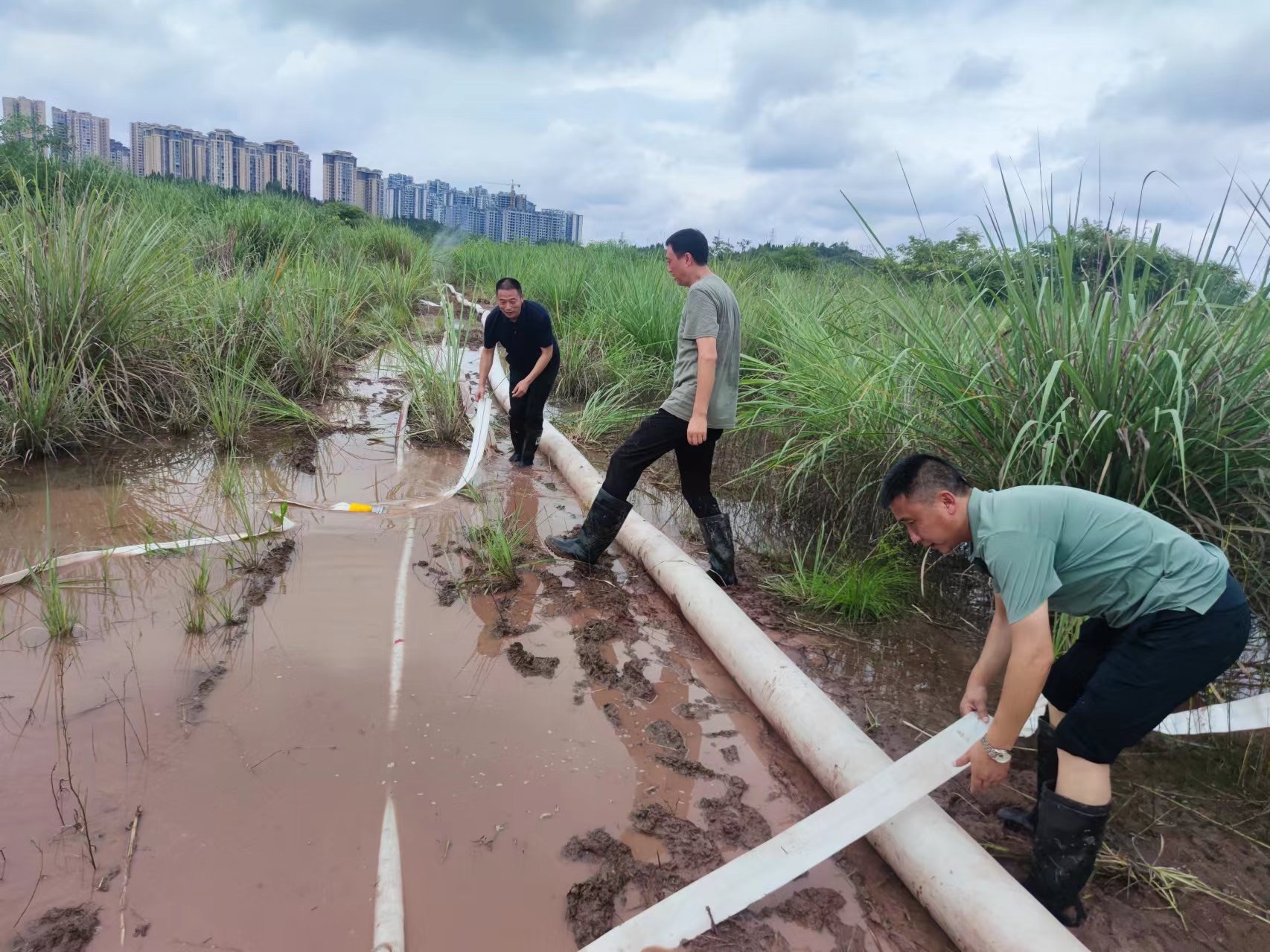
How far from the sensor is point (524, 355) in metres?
5.25

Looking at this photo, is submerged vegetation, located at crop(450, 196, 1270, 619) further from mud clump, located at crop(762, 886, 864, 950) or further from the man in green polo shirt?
mud clump, located at crop(762, 886, 864, 950)

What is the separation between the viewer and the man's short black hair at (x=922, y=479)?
187 centimetres

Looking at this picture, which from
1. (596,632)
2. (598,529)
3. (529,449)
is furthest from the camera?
(529,449)

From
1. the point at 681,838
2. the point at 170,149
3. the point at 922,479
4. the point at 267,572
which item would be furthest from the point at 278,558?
the point at 170,149

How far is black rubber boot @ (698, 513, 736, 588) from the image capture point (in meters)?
3.77

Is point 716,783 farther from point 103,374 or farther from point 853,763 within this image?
point 103,374

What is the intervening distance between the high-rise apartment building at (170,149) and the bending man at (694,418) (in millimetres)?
34671

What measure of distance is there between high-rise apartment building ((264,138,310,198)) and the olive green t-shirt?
131ft

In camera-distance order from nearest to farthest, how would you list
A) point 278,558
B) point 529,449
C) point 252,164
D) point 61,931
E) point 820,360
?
point 61,931
point 278,558
point 820,360
point 529,449
point 252,164

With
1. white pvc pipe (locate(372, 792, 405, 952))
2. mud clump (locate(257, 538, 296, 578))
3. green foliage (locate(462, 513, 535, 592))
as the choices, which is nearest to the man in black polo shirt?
green foliage (locate(462, 513, 535, 592))

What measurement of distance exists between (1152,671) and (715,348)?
2.09 meters

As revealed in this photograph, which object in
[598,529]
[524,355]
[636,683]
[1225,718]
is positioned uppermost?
[524,355]

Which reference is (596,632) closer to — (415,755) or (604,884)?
(415,755)

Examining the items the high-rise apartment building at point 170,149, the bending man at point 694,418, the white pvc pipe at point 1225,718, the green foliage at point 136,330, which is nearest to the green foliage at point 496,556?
the bending man at point 694,418
